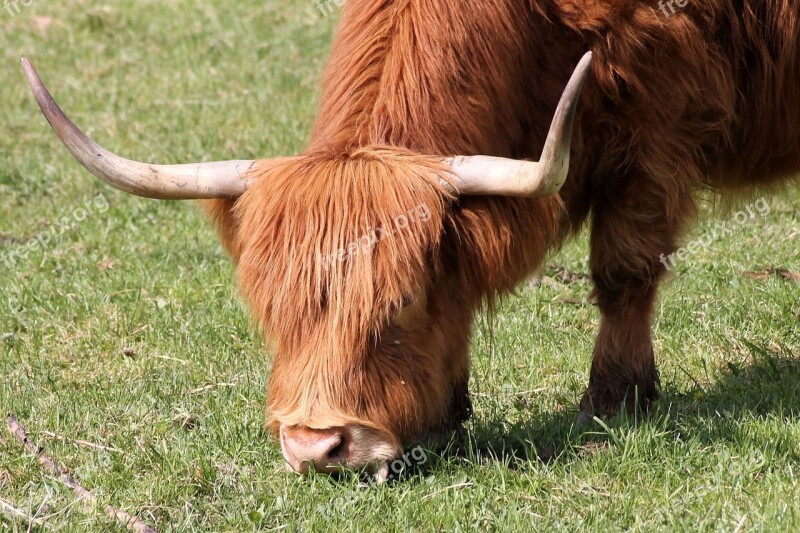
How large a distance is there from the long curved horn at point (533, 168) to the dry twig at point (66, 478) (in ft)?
4.92

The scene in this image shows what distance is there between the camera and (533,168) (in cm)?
371

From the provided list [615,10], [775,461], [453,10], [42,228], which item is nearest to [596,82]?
[615,10]

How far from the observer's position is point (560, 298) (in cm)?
607

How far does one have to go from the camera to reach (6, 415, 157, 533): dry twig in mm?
3758

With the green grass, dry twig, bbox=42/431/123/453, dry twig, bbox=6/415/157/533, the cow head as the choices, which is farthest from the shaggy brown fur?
dry twig, bbox=42/431/123/453

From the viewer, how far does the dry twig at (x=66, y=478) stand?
376cm

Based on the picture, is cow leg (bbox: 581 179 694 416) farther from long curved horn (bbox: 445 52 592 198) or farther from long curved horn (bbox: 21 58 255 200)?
long curved horn (bbox: 21 58 255 200)

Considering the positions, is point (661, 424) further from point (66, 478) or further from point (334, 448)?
point (66, 478)

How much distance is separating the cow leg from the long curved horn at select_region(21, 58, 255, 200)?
60.3 inches

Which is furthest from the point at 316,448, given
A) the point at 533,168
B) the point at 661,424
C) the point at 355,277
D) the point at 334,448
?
the point at 661,424

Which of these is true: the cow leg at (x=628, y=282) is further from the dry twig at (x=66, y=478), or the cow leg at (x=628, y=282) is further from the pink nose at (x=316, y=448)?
the dry twig at (x=66, y=478)

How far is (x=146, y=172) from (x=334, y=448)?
119 cm

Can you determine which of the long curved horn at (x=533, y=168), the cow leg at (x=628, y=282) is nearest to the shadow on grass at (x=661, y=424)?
the cow leg at (x=628, y=282)

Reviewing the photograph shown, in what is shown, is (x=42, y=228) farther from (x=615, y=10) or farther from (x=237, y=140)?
(x=615, y=10)
